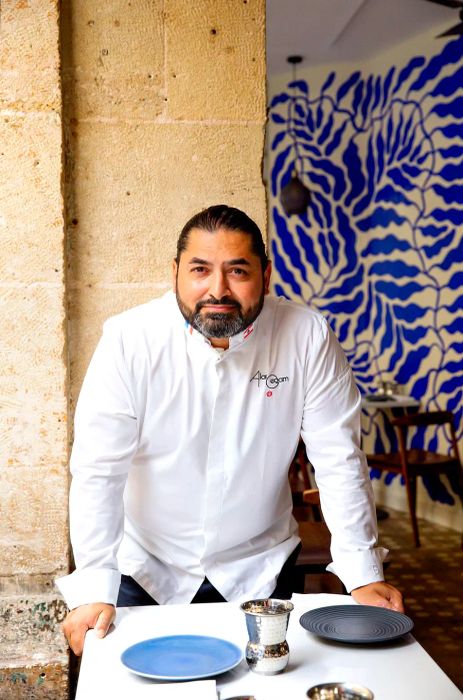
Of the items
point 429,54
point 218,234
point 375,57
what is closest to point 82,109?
point 218,234

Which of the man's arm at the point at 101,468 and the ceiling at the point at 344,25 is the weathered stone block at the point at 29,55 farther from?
the ceiling at the point at 344,25

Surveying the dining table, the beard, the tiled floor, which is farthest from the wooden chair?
the dining table

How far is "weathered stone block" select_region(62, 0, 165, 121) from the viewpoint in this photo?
2.38 m

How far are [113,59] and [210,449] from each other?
1204mm

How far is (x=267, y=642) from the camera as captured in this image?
136 cm

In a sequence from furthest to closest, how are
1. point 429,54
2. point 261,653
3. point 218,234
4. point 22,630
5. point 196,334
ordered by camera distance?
1. point 429,54
2. point 22,630
3. point 196,334
4. point 218,234
5. point 261,653

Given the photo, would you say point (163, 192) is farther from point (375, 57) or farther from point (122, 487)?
point (375, 57)

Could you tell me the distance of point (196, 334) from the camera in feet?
6.56

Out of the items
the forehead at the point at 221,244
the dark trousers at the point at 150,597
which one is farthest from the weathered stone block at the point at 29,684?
the forehead at the point at 221,244

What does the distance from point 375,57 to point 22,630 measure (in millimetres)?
5918

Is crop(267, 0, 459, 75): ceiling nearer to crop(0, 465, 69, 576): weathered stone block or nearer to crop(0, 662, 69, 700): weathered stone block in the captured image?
crop(0, 465, 69, 576): weathered stone block

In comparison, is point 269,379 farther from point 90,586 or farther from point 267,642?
point 267,642

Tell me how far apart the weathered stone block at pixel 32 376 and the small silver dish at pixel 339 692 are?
4.11ft

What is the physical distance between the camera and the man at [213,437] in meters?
1.89
